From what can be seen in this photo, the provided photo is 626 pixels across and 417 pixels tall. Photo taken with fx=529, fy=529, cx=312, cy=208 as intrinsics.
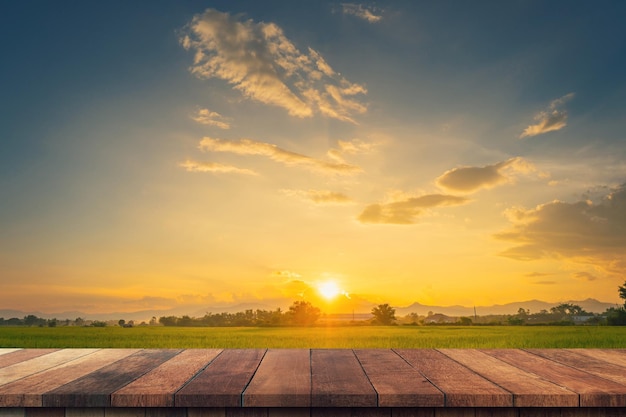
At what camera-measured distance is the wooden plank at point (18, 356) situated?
173 inches

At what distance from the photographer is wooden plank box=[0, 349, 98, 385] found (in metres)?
3.81

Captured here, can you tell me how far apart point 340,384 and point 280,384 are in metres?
0.38

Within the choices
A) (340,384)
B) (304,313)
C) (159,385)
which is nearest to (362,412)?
(340,384)

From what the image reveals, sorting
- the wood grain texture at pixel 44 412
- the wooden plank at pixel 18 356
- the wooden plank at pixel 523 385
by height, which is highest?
the wooden plank at pixel 18 356

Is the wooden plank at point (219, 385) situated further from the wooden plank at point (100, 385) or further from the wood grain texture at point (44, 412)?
the wood grain texture at point (44, 412)

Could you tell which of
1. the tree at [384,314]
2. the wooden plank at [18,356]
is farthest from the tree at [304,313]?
the wooden plank at [18,356]

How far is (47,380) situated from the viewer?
362 cm

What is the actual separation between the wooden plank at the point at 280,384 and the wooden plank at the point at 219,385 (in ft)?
0.21

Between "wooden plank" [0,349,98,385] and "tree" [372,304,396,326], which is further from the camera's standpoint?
"tree" [372,304,396,326]

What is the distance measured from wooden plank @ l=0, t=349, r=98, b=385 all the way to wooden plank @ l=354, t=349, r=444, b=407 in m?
2.46

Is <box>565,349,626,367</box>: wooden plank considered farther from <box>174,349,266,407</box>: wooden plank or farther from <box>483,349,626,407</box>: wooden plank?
<box>174,349,266,407</box>: wooden plank

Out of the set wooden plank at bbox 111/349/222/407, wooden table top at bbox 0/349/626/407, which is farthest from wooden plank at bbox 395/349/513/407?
wooden plank at bbox 111/349/222/407

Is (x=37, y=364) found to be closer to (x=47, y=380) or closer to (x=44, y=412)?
(x=47, y=380)

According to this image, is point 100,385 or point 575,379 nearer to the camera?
point 100,385
